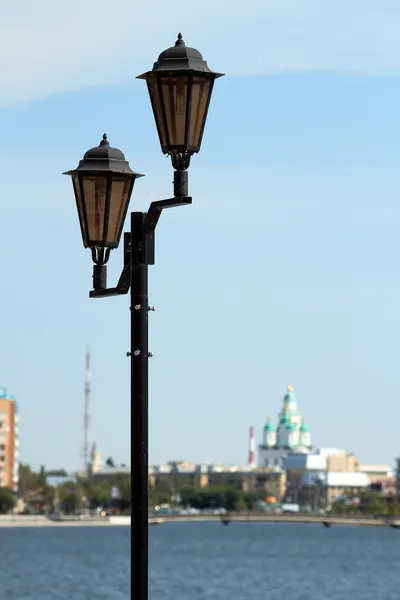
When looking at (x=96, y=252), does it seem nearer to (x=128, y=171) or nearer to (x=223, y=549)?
(x=128, y=171)

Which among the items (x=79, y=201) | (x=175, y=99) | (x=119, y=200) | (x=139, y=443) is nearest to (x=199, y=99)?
(x=175, y=99)

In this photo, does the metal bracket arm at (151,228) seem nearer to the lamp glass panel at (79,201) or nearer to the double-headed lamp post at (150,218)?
the double-headed lamp post at (150,218)

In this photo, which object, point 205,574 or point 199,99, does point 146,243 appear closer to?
point 199,99

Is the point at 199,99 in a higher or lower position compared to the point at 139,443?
higher

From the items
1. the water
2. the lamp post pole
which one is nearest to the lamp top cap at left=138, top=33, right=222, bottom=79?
the lamp post pole

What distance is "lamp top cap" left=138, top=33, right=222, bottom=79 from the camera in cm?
1091

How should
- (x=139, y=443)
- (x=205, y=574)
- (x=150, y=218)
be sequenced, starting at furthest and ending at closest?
(x=205, y=574) < (x=150, y=218) < (x=139, y=443)

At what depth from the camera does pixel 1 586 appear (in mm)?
101812

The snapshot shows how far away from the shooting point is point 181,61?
11.0 metres


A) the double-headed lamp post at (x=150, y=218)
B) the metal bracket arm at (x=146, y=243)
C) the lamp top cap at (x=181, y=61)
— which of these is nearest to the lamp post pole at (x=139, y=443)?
the double-headed lamp post at (x=150, y=218)

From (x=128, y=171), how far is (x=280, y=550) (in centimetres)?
18472

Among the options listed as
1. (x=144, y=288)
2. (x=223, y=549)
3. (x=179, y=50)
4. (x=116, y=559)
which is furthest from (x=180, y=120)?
(x=223, y=549)

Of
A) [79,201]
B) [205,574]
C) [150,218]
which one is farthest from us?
[205,574]

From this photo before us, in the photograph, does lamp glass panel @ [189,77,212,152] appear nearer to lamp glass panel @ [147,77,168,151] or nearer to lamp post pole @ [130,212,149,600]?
lamp glass panel @ [147,77,168,151]
